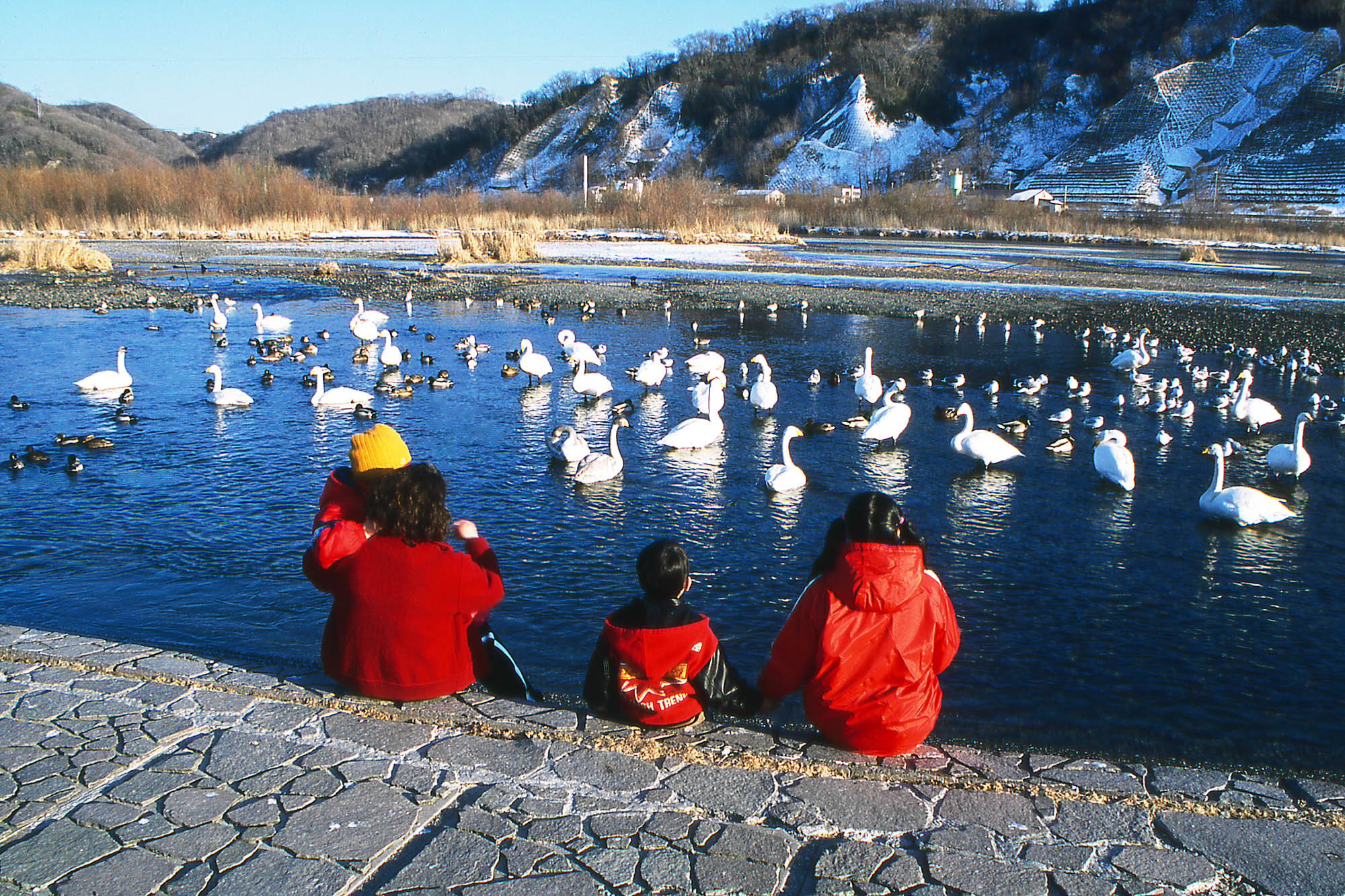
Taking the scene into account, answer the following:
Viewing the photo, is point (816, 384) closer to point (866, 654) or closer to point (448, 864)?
point (866, 654)

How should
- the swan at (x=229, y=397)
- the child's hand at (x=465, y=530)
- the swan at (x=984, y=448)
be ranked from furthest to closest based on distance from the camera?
the swan at (x=229, y=397)
the swan at (x=984, y=448)
the child's hand at (x=465, y=530)

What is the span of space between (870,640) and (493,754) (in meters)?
1.32

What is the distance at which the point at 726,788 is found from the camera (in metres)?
3.02

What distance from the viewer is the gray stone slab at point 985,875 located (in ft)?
8.34

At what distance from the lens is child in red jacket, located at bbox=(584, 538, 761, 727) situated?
10.6ft

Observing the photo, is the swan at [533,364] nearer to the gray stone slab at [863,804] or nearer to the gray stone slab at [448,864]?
the gray stone slab at [863,804]

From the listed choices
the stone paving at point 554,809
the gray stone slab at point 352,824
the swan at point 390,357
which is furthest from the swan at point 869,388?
the gray stone slab at point 352,824

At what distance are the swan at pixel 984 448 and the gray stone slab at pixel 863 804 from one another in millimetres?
5937

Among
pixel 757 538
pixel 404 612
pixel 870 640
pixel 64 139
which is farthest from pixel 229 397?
pixel 64 139

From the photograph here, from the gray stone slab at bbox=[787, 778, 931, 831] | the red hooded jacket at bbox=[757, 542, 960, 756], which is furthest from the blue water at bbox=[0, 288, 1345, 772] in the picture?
the gray stone slab at bbox=[787, 778, 931, 831]

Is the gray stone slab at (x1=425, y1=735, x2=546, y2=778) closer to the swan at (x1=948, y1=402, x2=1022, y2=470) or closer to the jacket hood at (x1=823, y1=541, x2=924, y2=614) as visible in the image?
the jacket hood at (x1=823, y1=541, x2=924, y2=614)

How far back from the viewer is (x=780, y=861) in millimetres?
2648

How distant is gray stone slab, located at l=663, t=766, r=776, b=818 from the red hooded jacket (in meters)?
0.38

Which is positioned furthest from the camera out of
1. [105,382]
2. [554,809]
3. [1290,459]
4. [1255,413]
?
[105,382]
